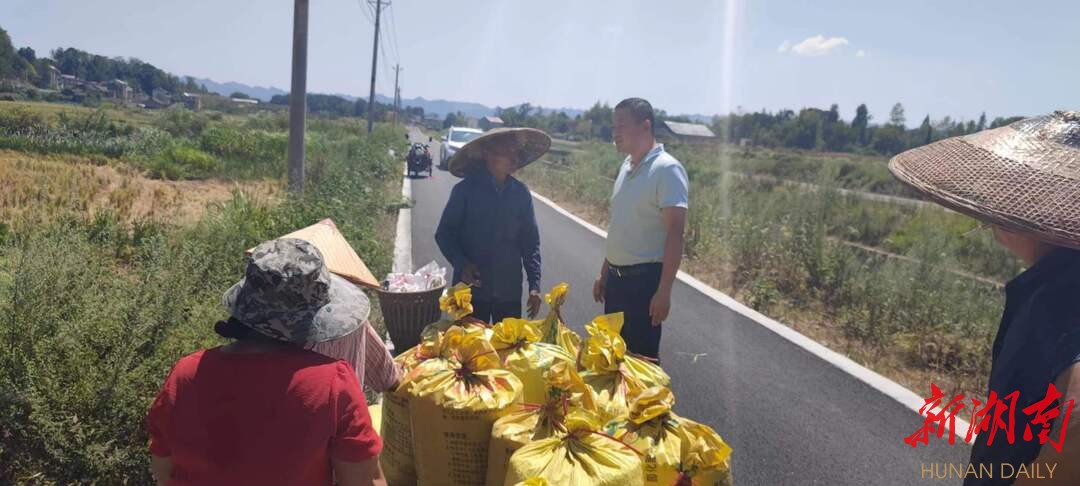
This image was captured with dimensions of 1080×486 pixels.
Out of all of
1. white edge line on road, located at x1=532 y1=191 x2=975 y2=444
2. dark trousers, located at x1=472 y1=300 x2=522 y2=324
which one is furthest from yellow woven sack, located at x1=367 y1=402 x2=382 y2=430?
white edge line on road, located at x1=532 y1=191 x2=975 y2=444

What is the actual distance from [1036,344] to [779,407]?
10.8 ft

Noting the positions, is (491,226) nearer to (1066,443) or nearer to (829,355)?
(1066,443)

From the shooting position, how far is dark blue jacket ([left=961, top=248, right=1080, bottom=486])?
5.17 feet

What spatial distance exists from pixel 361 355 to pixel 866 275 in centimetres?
760

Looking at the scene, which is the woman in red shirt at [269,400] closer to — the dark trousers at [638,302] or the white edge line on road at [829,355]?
the dark trousers at [638,302]

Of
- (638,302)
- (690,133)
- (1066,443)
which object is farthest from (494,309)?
(690,133)

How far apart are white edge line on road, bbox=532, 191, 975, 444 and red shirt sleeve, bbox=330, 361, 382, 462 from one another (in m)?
4.00

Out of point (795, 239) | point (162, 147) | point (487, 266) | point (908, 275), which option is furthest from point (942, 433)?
point (162, 147)

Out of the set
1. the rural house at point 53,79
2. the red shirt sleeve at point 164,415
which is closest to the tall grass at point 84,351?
the red shirt sleeve at point 164,415

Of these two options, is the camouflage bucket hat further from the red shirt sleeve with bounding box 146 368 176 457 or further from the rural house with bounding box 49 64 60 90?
the rural house with bounding box 49 64 60 90

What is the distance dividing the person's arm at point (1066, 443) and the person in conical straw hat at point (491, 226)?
2.66 meters

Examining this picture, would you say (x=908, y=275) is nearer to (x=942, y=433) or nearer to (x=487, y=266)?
(x=942, y=433)

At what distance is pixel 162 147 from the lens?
28375 millimetres

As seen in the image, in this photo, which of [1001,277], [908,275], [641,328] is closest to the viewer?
[641,328]
